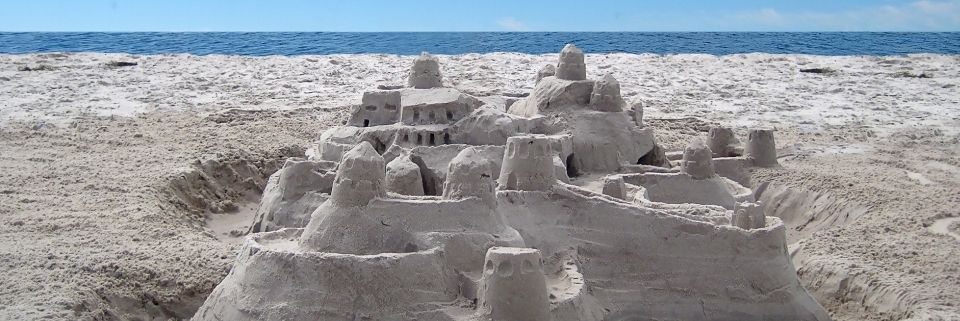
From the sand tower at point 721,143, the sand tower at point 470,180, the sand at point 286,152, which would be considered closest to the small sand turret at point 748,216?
the sand at point 286,152

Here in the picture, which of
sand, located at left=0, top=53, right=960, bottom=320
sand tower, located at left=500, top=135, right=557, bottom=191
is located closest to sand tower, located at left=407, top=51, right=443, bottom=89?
sand, located at left=0, top=53, right=960, bottom=320

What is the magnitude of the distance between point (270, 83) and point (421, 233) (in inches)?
523

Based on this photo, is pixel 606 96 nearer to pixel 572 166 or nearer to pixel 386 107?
pixel 572 166

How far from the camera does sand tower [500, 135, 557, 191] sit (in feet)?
27.9

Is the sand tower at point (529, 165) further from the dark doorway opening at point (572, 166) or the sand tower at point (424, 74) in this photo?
the sand tower at point (424, 74)

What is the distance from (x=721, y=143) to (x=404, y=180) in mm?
6400

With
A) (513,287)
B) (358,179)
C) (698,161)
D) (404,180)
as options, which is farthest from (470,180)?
(698,161)

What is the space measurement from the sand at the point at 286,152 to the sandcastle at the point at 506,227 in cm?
118

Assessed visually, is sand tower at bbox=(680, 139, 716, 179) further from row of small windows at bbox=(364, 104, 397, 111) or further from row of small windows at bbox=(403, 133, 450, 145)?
row of small windows at bbox=(364, 104, 397, 111)

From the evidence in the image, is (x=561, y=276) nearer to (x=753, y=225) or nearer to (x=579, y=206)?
(x=579, y=206)

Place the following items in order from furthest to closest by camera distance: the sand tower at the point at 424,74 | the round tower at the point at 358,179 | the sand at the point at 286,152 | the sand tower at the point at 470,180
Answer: the sand tower at the point at 424,74, the sand at the point at 286,152, the sand tower at the point at 470,180, the round tower at the point at 358,179

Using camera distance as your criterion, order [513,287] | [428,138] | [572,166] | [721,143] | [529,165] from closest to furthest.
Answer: [513,287], [529,165], [428,138], [572,166], [721,143]

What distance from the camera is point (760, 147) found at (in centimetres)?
1294

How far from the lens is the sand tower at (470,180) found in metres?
7.43
